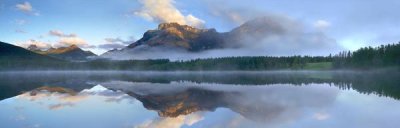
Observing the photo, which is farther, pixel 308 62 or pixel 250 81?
pixel 308 62

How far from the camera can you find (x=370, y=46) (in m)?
101

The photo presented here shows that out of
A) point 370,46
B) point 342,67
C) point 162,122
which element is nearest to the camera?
point 162,122

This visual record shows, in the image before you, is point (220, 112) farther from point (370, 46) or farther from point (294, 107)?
point (370, 46)

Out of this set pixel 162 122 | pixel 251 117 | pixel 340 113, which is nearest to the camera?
pixel 162 122

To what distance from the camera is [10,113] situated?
→ 603 inches

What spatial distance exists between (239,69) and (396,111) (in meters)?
148

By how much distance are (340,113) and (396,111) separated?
241cm

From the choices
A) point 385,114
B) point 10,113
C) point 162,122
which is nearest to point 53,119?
point 10,113

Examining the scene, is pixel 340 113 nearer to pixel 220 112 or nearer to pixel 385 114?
pixel 385 114

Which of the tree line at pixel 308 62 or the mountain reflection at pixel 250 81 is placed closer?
the mountain reflection at pixel 250 81

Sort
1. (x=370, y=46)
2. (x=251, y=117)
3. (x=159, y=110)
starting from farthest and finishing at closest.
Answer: (x=370, y=46), (x=159, y=110), (x=251, y=117)

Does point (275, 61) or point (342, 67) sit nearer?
point (342, 67)

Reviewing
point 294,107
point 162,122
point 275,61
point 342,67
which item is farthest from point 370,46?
point 162,122

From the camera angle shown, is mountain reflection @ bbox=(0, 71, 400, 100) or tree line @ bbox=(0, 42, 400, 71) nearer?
mountain reflection @ bbox=(0, 71, 400, 100)
